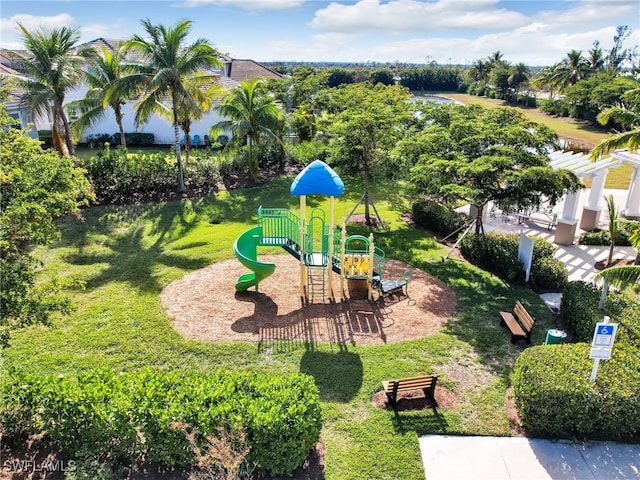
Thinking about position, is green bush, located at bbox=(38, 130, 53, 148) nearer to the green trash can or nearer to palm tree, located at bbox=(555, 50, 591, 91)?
the green trash can

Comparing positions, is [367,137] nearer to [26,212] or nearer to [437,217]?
[437,217]

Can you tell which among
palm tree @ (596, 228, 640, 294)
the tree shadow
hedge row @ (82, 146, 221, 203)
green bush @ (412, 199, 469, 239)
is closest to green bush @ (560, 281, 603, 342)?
palm tree @ (596, 228, 640, 294)

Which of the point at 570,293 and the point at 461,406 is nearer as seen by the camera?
the point at 461,406

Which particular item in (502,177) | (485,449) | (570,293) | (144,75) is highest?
(144,75)

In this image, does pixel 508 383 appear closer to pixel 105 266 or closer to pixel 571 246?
pixel 571 246

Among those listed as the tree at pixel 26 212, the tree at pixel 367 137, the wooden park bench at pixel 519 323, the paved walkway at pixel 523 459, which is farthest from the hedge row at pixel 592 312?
the tree at pixel 26 212

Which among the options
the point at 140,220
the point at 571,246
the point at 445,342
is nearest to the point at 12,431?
the point at 445,342

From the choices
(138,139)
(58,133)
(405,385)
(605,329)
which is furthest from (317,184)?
(138,139)
